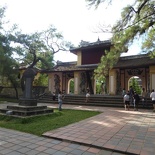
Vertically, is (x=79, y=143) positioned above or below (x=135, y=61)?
below

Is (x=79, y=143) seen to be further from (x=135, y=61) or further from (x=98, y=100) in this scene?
(x=135, y=61)

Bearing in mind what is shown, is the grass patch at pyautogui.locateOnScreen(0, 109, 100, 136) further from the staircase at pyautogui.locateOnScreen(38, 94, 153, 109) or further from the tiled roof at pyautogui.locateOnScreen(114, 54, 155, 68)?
the tiled roof at pyautogui.locateOnScreen(114, 54, 155, 68)

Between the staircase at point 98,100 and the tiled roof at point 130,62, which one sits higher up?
the tiled roof at point 130,62

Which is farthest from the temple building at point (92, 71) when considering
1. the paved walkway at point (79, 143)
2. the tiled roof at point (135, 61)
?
the paved walkway at point (79, 143)

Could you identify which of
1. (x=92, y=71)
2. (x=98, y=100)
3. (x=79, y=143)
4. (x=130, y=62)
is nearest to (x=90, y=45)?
(x=92, y=71)

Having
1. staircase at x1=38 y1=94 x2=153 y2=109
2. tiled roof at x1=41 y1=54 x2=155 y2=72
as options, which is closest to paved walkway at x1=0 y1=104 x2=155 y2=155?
staircase at x1=38 y1=94 x2=153 y2=109

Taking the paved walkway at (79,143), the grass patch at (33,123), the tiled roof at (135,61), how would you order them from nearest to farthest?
the paved walkway at (79,143) → the grass patch at (33,123) → the tiled roof at (135,61)

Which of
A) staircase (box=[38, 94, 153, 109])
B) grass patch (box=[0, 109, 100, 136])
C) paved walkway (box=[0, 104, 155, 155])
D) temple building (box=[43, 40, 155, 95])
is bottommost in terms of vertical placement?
paved walkway (box=[0, 104, 155, 155])

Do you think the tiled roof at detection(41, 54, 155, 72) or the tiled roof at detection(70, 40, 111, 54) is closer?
the tiled roof at detection(41, 54, 155, 72)

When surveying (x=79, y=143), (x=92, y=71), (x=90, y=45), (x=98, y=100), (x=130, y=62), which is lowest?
(x=79, y=143)

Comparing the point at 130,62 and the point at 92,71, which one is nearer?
the point at 130,62

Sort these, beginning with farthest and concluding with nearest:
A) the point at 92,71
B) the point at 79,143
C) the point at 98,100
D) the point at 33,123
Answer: the point at 92,71
the point at 98,100
the point at 33,123
the point at 79,143

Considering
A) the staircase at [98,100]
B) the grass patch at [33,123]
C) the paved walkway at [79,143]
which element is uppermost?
the staircase at [98,100]

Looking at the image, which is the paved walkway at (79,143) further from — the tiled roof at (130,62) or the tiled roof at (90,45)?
the tiled roof at (90,45)
